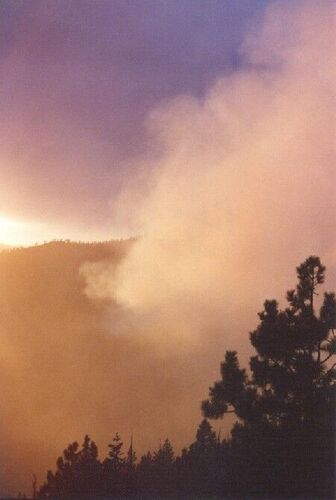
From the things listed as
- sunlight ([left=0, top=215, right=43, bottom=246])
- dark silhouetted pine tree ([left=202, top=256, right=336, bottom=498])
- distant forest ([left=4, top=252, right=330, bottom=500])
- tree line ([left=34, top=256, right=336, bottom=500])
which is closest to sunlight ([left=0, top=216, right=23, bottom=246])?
Result: sunlight ([left=0, top=215, right=43, bottom=246])

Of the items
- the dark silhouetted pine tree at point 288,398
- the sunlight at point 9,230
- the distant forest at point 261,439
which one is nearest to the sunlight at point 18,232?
the sunlight at point 9,230

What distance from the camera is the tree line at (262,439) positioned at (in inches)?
217

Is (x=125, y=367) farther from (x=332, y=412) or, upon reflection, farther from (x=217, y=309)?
(x=332, y=412)

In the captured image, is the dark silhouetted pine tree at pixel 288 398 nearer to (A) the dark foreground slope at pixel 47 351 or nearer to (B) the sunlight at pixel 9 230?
(A) the dark foreground slope at pixel 47 351

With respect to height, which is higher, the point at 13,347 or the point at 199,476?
the point at 13,347

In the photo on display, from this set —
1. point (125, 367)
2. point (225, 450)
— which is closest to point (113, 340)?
point (125, 367)

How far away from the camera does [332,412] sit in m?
5.58

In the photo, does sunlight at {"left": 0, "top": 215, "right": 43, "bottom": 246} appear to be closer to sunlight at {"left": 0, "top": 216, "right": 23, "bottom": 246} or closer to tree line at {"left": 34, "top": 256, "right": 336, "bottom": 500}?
sunlight at {"left": 0, "top": 216, "right": 23, "bottom": 246}

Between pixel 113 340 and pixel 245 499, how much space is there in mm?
1279

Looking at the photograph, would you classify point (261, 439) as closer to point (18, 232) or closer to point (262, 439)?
point (262, 439)

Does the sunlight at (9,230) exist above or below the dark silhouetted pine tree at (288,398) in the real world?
above

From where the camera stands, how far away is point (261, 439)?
5578 mm

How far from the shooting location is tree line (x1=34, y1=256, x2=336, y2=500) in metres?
5.51

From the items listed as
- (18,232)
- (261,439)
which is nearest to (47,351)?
(18,232)
